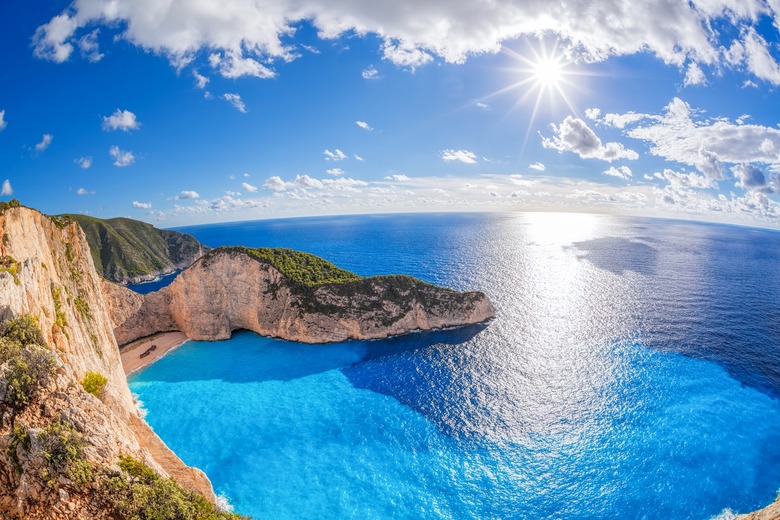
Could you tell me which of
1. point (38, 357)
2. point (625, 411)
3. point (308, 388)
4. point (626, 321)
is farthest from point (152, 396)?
point (626, 321)

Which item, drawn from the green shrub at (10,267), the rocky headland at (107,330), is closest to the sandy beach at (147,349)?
the rocky headland at (107,330)

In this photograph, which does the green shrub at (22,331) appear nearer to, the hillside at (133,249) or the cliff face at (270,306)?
the cliff face at (270,306)

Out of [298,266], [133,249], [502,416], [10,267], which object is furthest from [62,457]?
[133,249]

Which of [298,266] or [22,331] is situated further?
[298,266]

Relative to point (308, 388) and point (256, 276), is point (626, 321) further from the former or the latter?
point (256, 276)

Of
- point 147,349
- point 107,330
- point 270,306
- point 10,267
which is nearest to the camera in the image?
point 10,267

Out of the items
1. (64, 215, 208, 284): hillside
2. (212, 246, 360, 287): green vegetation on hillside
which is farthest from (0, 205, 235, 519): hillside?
(64, 215, 208, 284): hillside

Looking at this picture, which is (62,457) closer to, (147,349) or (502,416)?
(502,416)
